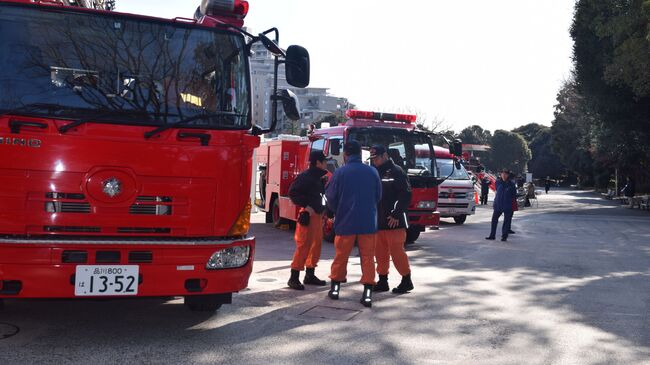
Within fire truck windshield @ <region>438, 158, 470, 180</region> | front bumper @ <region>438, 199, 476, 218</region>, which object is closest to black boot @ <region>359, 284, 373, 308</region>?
front bumper @ <region>438, 199, 476, 218</region>

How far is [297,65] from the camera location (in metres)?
6.34

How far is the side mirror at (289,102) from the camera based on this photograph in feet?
21.3

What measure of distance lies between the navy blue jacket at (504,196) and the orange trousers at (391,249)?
305 inches

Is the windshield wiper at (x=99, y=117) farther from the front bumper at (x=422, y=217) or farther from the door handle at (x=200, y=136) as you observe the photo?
the front bumper at (x=422, y=217)

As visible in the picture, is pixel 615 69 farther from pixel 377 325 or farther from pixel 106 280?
pixel 106 280

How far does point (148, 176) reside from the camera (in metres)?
5.37

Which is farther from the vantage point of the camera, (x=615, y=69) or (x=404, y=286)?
(x=615, y=69)

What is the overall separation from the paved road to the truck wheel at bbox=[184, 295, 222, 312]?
0.12 metres

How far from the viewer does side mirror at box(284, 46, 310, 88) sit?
20.7 feet

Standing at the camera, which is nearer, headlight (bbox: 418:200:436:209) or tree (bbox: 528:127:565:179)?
headlight (bbox: 418:200:436:209)

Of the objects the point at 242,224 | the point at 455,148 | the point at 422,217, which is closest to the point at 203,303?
the point at 242,224

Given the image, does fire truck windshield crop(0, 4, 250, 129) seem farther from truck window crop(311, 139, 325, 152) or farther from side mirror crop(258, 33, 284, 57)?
truck window crop(311, 139, 325, 152)

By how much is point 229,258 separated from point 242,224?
324 millimetres

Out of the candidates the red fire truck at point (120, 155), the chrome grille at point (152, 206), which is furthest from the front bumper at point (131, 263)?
the chrome grille at point (152, 206)
